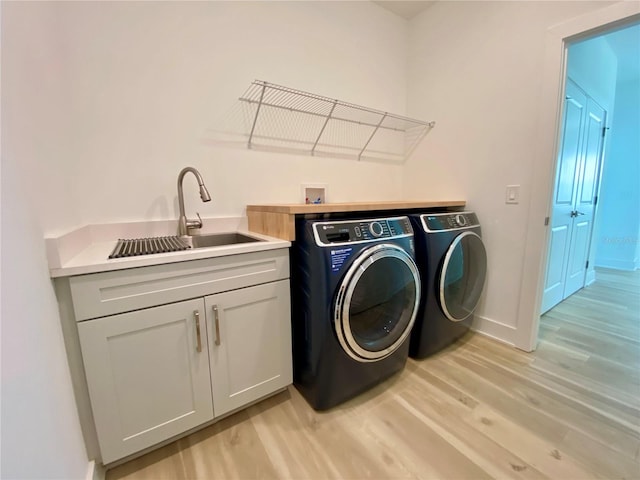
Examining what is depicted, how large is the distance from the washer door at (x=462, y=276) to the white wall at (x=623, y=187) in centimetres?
310

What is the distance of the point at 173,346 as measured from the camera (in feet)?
3.44

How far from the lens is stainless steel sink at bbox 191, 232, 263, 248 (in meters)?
1.51

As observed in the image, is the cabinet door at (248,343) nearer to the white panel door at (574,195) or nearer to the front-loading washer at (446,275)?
the front-loading washer at (446,275)

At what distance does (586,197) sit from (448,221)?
209 centimetres

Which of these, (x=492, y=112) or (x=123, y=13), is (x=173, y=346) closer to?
(x=123, y=13)

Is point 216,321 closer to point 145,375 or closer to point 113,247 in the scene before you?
point 145,375

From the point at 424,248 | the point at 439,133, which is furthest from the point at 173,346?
the point at 439,133

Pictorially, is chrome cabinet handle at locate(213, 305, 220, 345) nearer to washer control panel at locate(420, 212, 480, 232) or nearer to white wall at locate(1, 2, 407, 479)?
white wall at locate(1, 2, 407, 479)

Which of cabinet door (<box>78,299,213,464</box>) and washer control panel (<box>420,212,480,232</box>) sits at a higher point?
washer control panel (<box>420,212,480,232</box>)

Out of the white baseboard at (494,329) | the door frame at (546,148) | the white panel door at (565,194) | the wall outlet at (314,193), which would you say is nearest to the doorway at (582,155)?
the white panel door at (565,194)

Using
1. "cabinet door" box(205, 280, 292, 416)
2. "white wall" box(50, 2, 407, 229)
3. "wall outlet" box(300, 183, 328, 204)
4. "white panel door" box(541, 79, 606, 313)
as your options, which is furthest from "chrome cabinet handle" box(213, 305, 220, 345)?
"white panel door" box(541, 79, 606, 313)

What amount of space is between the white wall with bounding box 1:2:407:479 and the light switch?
0.90 meters

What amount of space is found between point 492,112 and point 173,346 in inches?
90.6

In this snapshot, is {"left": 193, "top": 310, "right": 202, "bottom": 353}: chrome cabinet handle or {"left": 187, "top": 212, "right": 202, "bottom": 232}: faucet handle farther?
{"left": 187, "top": 212, "right": 202, "bottom": 232}: faucet handle
